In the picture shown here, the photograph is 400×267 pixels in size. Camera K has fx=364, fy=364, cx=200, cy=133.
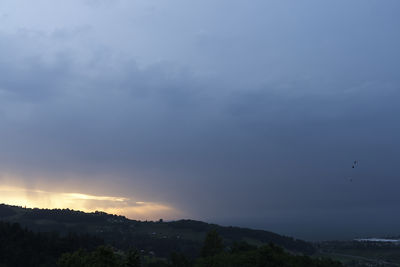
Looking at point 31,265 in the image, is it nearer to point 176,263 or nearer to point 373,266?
point 176,263

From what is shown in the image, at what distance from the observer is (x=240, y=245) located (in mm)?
114625

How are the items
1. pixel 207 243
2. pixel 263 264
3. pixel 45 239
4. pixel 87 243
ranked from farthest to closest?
1. pixel 87 243
2. pixel 45 239
3. pixel 207 243
4. pixel 263 264

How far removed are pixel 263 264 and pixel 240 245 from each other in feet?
118

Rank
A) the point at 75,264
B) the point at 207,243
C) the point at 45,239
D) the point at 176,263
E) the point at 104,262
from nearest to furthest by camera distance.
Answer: the point at 104,262
the point at 75,264
the point at 176,263
the point at 207,243
the point at 45,239

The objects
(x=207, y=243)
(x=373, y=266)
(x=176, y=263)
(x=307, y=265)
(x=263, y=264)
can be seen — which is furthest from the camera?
(x=373, y=266)

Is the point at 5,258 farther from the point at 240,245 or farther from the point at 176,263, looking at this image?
the point at 240,245

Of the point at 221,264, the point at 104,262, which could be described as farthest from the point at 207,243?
the point at 104,262

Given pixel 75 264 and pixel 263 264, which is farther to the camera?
pixel 263 264

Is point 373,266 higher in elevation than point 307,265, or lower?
lower

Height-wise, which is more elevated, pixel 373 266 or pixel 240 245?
pixel 240 245

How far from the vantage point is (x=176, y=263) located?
10138 cm

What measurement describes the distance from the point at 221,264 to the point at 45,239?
73349 millimetres

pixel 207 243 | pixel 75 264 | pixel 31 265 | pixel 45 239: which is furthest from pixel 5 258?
pixel 207 243

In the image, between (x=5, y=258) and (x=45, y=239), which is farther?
(x=45, y=239)
